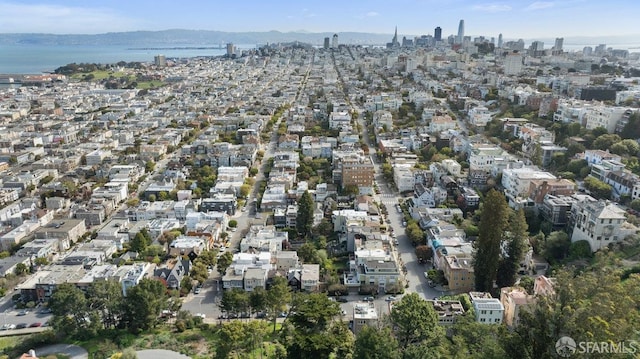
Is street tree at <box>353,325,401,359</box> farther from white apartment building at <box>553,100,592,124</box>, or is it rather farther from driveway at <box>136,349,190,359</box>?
white apartment building at <box>553,100,592,124</box>

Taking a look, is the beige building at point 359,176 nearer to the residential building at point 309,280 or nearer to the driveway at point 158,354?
the residential building at point 309,280

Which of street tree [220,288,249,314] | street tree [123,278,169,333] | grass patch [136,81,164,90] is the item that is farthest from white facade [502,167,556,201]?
grass patch [136,81,164,90]

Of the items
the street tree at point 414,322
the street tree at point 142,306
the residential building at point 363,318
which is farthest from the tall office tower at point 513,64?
the street tree at point 142,306

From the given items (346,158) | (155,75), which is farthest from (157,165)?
(155,75)

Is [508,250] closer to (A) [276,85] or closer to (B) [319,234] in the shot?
(B) [319,234]

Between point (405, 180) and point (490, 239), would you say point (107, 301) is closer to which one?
point (490, 239)

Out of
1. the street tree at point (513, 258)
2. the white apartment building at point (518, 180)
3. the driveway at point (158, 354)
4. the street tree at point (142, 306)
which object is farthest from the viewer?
the white apartment building at point (518, 180)

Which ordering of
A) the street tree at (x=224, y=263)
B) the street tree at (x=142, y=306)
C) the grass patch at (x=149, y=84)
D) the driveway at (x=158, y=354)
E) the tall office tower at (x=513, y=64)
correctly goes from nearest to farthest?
the driveway at (x=158, y=354)
the street tree at (x=142, y=306)
the street tree at (x=224, y=263)
the tall office tower at (x=513, y=64)
the grass patch at (x=149, y=84)

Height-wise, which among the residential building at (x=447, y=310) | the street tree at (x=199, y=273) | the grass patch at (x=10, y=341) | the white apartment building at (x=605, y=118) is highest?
the white apartment building at (x=605, y=118)

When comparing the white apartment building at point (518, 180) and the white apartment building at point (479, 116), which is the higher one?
the white apartment building at point (479, 116)
